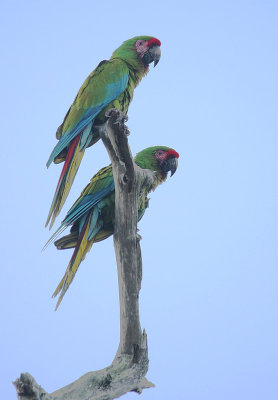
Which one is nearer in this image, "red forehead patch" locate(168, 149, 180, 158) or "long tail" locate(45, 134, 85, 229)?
"long tail" locate(45, 134, 85, 229)

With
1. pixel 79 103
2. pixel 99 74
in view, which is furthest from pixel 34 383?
pixel 99 74

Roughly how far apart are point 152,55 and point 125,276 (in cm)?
202

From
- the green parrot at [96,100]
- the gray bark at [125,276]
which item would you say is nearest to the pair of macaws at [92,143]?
the green parrot at [96,100]

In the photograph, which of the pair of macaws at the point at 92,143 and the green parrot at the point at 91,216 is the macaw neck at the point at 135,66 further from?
the green parrot at the point at 91,216

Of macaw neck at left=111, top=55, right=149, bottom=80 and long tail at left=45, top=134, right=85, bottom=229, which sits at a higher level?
macaw neck at left=111, top=55, right=149, bottom=80

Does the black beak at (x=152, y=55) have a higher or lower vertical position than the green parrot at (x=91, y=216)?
higher

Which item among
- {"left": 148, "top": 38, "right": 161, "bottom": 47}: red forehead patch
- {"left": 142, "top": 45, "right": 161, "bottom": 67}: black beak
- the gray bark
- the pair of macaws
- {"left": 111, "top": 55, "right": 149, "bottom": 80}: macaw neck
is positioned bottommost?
the gray bark

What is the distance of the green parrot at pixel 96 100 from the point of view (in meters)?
3.71

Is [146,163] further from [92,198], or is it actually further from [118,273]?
[118,273]

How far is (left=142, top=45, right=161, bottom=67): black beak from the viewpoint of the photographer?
4.31m

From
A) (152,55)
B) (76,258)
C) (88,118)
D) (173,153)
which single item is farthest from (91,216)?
(152,55)

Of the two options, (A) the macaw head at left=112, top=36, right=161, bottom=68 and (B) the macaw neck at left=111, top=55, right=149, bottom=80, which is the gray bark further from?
(A) the macaw head at left=112, top=36, right=161, bottom=68

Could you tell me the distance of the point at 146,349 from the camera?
3.25m

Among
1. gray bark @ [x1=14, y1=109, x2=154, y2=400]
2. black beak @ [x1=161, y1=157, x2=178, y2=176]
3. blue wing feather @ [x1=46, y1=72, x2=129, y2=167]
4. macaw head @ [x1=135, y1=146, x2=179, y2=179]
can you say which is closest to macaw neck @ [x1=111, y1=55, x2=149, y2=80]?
blue wing feather @ [x1=46, y1=72, x2=129, y2=167]
